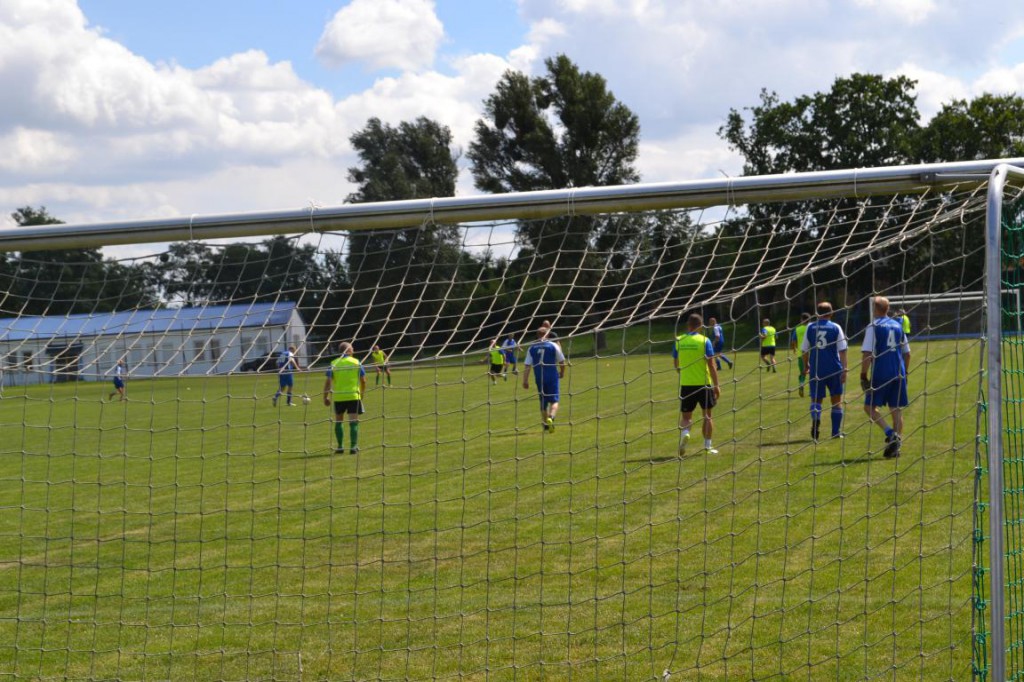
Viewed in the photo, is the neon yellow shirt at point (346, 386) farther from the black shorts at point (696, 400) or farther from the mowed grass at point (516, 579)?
the black shorts at point (696, 400)

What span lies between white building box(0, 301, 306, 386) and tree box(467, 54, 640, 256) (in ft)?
114

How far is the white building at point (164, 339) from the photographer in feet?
17.9

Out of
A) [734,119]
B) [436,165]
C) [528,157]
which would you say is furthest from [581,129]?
[436,165]

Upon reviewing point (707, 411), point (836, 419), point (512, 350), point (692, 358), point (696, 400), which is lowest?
point (836, 419)

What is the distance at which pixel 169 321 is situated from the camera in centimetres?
575

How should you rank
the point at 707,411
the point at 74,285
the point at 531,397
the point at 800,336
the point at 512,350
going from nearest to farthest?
the point at 512,350 < the point at 74,285 < the point at 531,397 < the point at 707,411 < the point at 800,336

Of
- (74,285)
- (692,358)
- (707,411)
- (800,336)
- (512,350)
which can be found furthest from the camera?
(800,336)

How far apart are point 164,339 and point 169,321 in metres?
0.17

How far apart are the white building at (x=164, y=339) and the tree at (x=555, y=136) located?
34857 millimetres

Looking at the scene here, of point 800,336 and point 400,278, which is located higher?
point 400,278

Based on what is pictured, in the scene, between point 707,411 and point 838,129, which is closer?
point 707,411

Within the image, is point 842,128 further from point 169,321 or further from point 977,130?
point 169,321

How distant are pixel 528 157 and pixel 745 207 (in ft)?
138

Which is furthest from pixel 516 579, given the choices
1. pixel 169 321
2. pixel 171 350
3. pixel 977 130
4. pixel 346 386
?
pixel 977 130
